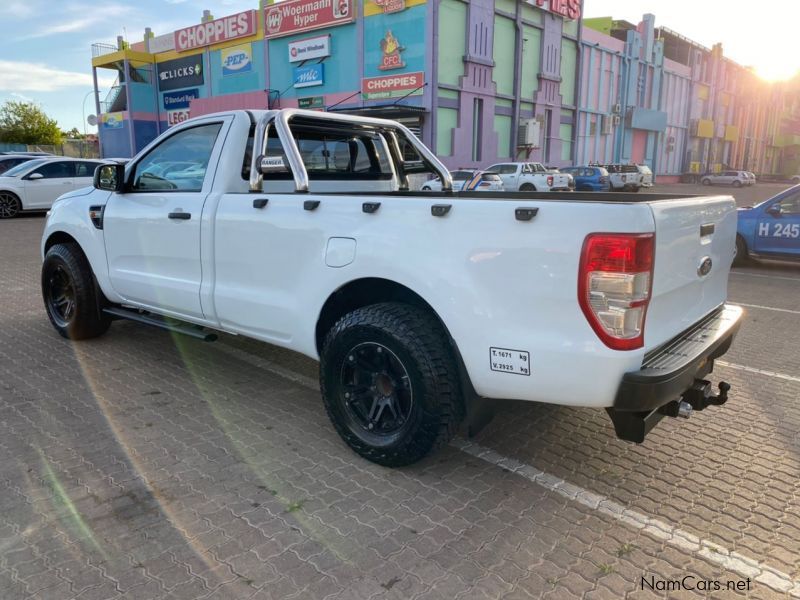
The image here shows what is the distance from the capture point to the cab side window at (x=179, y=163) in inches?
169

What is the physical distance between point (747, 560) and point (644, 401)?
778 mm

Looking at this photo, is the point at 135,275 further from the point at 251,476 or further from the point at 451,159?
the point at 451,159

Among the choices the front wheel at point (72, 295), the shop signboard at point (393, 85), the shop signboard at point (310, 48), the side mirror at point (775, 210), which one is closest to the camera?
the front wheel at point (72, 295)

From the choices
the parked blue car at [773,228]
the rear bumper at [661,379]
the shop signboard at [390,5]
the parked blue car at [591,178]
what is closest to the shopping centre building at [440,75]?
the shop signboard at [390,5]

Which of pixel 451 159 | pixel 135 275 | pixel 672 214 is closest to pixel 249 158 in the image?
pixel 135 275

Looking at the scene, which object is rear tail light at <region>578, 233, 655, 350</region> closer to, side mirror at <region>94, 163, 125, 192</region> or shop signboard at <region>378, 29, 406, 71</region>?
side mirror at <region>94, 163, 125, 192</region>

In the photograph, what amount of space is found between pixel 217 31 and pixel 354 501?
35341 millimetres

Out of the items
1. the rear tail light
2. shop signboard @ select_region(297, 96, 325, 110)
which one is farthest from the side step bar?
shop signboard @ select_region(297, 96, 325, 110)

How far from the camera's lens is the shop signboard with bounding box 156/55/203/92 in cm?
3503

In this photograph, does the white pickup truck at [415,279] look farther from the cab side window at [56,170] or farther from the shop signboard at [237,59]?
the shop signboard at [237,59]

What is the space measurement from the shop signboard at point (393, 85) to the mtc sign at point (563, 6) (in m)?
8.47

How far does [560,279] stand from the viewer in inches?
102

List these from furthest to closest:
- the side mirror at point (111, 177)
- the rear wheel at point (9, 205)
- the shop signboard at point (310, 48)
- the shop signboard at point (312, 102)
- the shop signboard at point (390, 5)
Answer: the shop signboard at point (312, 102) < the shop signboard at point (310, 48) < the shop signboard at point (390, 5) < the rear wheel at point (9, 205) < the side mirror at point (111, 177)

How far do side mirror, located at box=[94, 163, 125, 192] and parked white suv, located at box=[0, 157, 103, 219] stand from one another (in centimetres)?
1317
